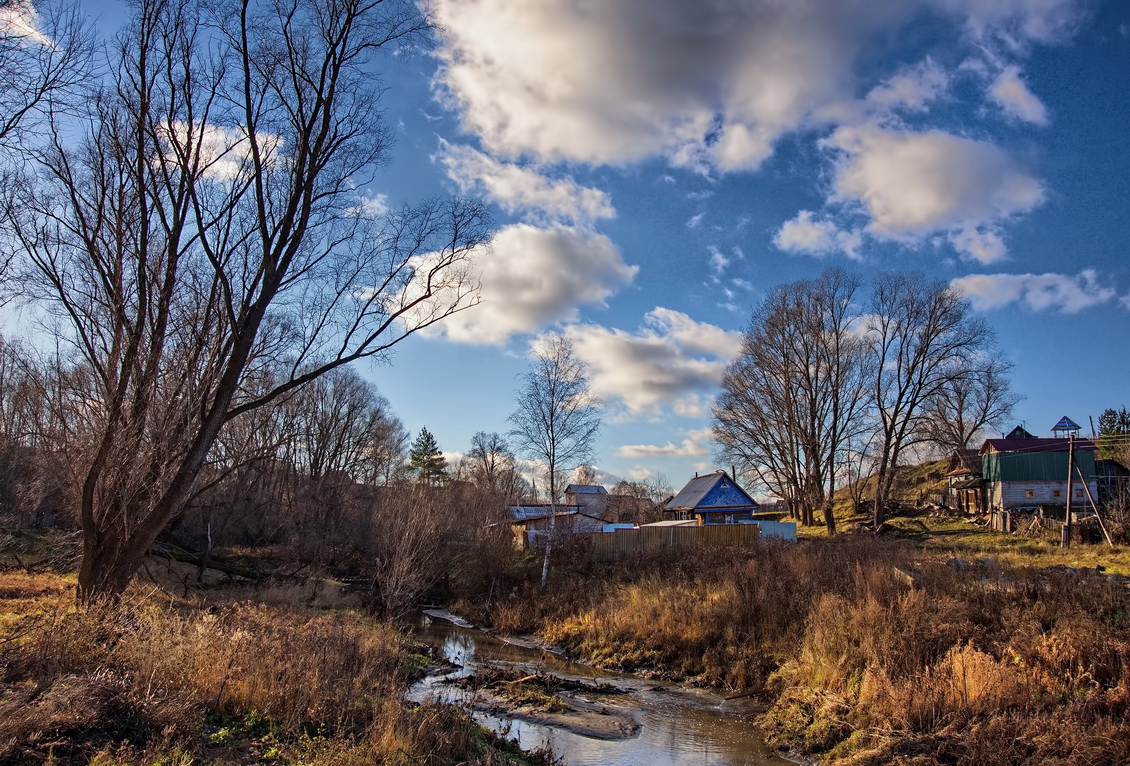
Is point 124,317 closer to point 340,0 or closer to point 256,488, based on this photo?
point 340,0

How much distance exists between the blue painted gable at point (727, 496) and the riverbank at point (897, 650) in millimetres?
18610

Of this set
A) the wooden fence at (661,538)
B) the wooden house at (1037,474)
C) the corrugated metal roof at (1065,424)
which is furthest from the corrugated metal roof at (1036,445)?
the wooden fence at (661,538)

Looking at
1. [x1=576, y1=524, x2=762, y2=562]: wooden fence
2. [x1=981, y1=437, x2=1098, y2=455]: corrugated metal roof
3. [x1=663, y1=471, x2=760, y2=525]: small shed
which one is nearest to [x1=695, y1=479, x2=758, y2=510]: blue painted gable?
[x1=663, y1=471, x2=760, y2=525]: small shed

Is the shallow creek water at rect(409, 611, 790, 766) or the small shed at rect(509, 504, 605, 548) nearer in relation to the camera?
the shallow creek water at rect(409, 611, 790, 766)

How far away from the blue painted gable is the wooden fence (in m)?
11.1

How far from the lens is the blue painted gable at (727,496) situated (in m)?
40.4

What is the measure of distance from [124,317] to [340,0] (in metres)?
7.50

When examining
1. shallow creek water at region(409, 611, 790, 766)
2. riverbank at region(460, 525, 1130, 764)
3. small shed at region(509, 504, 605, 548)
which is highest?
small shed at region(509, 504, 605, 548)

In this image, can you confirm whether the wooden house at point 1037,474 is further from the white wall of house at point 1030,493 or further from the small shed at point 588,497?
the small shed at point 588,497

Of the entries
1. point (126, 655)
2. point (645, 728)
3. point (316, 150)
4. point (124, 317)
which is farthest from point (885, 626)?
point (124, 317)

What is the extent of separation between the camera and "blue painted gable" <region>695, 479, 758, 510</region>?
1591 inches

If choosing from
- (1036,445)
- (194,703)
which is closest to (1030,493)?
(1036,445)

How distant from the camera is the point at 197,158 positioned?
12820mm

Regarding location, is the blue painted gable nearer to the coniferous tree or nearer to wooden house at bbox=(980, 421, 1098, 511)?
wooden house at bbox=(980, 421, 1098, 511)
